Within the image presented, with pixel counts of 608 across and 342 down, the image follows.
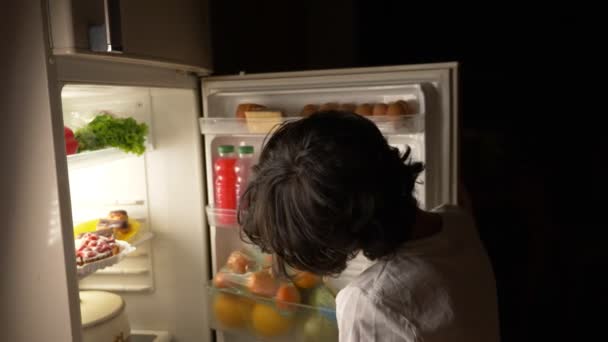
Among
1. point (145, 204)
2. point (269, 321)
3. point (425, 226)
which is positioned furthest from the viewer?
point (145, 204)

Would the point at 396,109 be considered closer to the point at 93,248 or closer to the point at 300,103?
the point at 300,103

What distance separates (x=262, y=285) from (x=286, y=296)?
9 cm

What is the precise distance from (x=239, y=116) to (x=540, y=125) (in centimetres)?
92

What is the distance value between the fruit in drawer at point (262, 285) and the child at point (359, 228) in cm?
65

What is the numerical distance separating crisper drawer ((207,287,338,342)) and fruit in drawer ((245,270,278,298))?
0.09ft

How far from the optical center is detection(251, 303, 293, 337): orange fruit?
1515mm

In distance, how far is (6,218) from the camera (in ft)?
3.42

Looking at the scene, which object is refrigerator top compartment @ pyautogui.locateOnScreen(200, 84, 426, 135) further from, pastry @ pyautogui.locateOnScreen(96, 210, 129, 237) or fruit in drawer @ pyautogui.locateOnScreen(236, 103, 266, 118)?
pastry @ pyautogui.locateOnScreen(96, 210, 129, 237)

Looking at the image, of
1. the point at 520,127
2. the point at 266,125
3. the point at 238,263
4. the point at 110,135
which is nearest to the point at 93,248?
the point at 110,135

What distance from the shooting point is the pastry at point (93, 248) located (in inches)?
51.2

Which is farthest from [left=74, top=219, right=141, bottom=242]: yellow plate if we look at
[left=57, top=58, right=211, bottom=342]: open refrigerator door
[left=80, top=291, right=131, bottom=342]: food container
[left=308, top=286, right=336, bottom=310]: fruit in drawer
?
[left=308, top=286, right=336, bottom=310]: fruit in drawer

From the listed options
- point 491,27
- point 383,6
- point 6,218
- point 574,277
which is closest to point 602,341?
point 574,277

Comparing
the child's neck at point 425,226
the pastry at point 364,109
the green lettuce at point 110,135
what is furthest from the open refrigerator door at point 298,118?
the child's neck at point 425,226

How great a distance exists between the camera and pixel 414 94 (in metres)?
1.38
